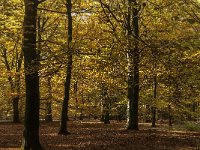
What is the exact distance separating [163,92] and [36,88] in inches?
884

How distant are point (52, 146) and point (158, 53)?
23.8ft

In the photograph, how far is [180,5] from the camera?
16.3 meters

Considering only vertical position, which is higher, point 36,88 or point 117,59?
point 117,59

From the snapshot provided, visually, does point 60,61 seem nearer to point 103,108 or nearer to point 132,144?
point 132,144

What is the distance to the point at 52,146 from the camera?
607 inches

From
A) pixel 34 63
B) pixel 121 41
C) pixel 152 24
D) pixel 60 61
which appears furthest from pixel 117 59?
pixel 152 24

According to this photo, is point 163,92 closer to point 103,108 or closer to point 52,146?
point 103,108

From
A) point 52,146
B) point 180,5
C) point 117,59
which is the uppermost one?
point 180,5

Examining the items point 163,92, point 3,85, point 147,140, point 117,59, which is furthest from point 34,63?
point 3,85

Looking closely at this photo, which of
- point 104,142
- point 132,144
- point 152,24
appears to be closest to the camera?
point 132,144

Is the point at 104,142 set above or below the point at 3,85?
below

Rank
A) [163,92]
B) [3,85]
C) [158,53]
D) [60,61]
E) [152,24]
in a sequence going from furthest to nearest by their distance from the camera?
[3,85] < [163,92] < [152,24] < [60,61] < [158,53]

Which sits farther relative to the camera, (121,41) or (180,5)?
(180,5)

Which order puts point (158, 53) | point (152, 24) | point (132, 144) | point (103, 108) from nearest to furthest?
point (158, 53) → point (132, 144) → point (152, 24) → point (103, 108)
